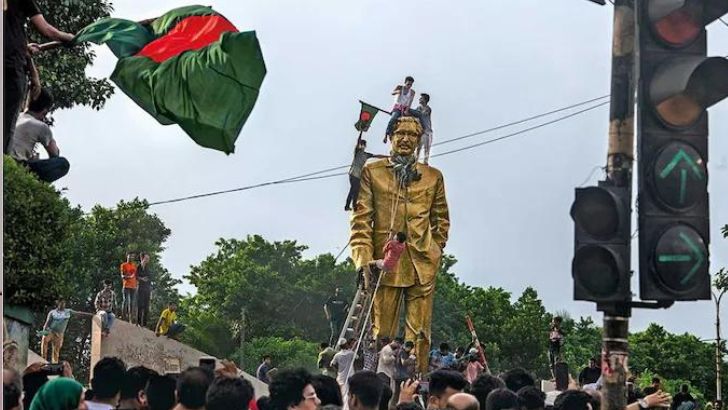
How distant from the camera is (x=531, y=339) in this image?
71250 mm

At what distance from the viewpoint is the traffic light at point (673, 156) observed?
26.0ft

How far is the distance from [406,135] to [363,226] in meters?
1.77

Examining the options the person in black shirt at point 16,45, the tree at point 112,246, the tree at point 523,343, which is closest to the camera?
the person in black shirt at point 16,45

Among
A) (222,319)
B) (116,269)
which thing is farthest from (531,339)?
(116,269)

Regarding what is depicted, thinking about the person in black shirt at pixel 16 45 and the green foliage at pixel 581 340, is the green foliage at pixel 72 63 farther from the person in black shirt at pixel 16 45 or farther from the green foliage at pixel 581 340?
the green foliage at pixel 581 340

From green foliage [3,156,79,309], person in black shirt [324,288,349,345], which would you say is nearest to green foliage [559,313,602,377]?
person in black shirt [324,288,349,345]

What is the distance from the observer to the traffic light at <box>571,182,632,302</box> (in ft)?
26.1

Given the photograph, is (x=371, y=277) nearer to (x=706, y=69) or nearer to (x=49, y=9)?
(x=49, y=9)

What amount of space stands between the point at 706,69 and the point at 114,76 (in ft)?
14.8

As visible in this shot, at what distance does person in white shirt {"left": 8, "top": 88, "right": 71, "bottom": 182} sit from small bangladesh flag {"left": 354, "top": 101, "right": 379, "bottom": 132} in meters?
13.4

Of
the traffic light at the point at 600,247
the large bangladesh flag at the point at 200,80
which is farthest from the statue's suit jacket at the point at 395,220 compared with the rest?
the traffic light at the point at 600,247

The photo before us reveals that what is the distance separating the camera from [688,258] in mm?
7953

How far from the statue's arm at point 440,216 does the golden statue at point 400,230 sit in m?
0.20

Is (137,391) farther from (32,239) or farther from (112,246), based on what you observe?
(112,246)
